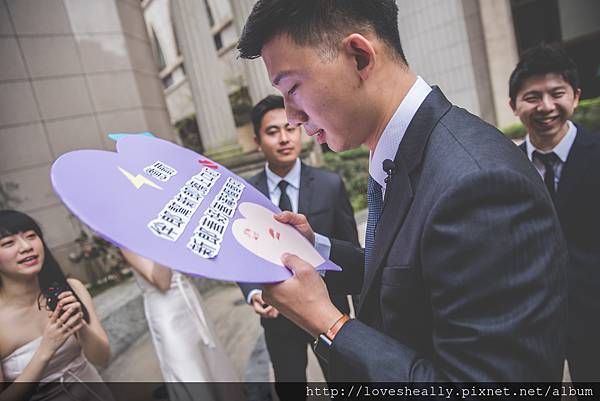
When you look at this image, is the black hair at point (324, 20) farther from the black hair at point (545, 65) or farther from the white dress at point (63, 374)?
the white dress at point (63, 374)

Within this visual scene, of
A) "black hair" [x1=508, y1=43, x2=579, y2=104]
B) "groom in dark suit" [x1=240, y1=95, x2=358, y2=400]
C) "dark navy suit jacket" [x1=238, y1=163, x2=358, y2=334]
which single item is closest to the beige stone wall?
"groom in dark suit" [x1=240, y1=95, x2=358, y2=400]

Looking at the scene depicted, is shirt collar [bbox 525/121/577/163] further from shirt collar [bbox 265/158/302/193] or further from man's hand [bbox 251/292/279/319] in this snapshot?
man's hand [bbox 251/292/279/319]

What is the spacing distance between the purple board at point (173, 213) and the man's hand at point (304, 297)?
27 millimetres

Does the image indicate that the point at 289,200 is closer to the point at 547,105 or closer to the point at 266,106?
the point at 266,106

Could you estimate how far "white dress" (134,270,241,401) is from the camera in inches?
83.4

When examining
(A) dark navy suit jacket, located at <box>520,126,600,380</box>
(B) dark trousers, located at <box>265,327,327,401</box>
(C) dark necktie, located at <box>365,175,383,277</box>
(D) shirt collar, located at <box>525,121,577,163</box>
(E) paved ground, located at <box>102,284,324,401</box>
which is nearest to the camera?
(C) dark necktie, located at <box>365,175,383,277</box>

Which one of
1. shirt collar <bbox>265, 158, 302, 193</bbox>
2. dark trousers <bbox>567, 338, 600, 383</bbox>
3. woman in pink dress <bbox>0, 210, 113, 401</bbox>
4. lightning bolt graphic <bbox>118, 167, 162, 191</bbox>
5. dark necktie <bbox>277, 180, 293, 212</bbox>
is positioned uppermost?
lightning bolt graphic <bbox>118, 167, 162, 191</bbox>

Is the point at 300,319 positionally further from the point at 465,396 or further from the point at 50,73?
the point at 50,73

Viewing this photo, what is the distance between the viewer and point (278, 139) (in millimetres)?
2057

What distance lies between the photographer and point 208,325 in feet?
7.64

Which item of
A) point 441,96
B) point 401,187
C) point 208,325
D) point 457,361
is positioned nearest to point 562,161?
point 441,96

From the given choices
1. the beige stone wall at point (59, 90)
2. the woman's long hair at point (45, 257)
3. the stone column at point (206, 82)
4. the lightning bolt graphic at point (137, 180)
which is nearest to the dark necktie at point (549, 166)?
the lightning bolt graphic at point (137, 180)

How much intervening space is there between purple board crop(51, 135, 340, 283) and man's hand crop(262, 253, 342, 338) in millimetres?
27

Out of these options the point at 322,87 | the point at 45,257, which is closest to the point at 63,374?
the point at 45,257
